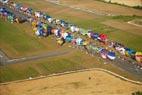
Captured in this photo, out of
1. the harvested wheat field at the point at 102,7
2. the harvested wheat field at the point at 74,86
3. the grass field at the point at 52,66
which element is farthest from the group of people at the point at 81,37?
the harvested wheat field at the point at 102,7

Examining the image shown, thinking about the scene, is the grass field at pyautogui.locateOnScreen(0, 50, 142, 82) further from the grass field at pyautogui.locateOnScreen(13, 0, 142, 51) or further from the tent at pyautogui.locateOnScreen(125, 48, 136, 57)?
the grass field at pyautogui.locateOnScreen(13, 0, 142, 51)

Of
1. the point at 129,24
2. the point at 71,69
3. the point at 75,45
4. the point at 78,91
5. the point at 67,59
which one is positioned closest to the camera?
the point at 78,91

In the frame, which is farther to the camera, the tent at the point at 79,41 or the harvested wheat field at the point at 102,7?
the harvested wheat field at the point at 102,7

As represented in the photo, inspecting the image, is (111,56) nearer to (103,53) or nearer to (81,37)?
(103,53)

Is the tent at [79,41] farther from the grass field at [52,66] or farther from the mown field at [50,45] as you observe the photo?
the grass field at [52,66]

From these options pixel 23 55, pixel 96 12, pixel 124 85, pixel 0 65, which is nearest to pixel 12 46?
pixel 23 55

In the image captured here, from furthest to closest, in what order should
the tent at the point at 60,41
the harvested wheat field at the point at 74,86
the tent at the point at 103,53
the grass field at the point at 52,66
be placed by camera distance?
1. the tent at the point at 60,41
2. the tent at the point at 103,53
3. the grass field at the point at 52,66
4. the harvested wheat field at the point at 74,86

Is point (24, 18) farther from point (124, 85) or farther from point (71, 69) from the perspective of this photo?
point (124, 85)
